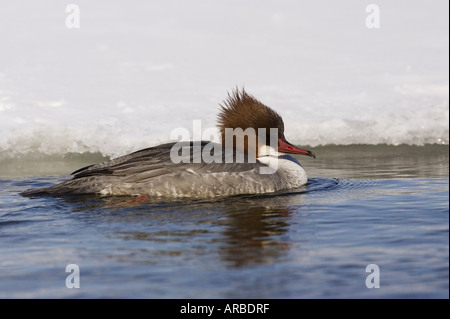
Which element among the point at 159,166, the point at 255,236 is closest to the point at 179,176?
the point at 159,166

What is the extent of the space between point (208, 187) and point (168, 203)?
2.02 ft

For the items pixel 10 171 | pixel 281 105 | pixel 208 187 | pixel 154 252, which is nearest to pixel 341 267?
pixel 154 252

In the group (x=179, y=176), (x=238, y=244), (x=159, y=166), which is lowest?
(x=238, y=244)

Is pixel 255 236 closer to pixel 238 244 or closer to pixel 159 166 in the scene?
pixel 238 244

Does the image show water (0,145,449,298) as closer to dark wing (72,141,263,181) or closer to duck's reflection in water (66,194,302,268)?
duck's reflection in water (66,194,302,268)

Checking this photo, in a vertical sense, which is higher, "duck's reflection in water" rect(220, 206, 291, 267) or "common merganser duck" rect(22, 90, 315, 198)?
"common merganser duck" rect(22, 90, 315, 198)

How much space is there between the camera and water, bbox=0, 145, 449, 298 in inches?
155

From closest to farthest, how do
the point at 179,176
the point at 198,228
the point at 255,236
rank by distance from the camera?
the point at 255,236
the point at 198,228
the point at 179,176

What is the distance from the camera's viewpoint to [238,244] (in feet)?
16.1

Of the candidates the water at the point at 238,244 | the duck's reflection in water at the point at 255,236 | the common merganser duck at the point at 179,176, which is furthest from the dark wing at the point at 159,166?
the duck's reflection in water at the point at 255,236

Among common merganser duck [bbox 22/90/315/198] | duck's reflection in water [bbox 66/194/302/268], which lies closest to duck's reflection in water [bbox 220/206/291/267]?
duck's reflection in water [bbox 66/194/302/268]

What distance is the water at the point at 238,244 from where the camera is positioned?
3938mm

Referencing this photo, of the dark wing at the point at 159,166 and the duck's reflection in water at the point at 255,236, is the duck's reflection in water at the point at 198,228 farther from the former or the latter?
the dark wing at the point at 159,166

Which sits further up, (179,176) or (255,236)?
(179,176)
